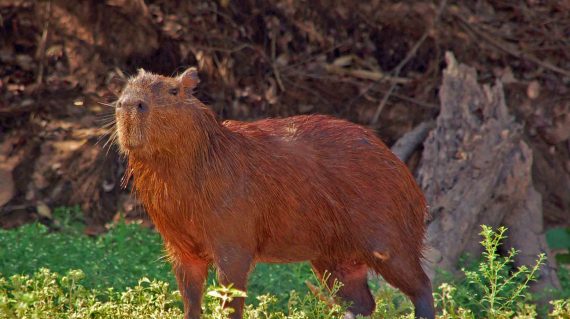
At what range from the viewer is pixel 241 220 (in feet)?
14.8

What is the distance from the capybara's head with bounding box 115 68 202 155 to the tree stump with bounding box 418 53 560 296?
9.68 feet

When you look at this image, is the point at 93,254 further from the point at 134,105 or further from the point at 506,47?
the point at 506,47

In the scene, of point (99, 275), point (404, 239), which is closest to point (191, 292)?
point (404, 239)

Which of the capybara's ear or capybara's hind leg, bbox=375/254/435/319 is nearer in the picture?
the capybara's ear

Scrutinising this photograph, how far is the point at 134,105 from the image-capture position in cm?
423

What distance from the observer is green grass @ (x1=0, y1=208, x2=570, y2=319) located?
482cm

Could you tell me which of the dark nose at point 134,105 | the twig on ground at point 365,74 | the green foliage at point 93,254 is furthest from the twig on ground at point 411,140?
the dark nose at point 134,105

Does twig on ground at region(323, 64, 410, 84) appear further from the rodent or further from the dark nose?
the dark nose

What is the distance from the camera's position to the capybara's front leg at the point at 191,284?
4691 millimetres

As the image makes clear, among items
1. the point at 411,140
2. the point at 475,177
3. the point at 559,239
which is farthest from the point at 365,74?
the point at 559,239

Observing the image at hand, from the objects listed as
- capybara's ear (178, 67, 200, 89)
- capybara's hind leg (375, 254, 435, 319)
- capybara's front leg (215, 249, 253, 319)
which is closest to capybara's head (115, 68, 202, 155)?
capybara's ear (178, 67, 200, 89)

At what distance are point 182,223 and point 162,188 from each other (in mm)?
181

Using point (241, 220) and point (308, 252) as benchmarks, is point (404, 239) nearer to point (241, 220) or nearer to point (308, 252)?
point (308, 252)

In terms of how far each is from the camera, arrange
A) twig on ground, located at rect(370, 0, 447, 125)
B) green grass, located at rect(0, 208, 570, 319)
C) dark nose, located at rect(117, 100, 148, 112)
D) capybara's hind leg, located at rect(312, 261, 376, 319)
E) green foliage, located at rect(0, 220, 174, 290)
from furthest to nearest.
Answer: twig on ground, located at rect(370, 0, 447, 125) → green foliage, located at rect(0, 220, 174, 290) → capybara's hind leg, located at rect(312, 261, 376, 319) → green grass, located at rect(0, 208, 570, 319) → dark nose, located at rect(117, 100, 148, 112)
